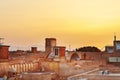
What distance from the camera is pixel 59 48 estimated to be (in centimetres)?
2856

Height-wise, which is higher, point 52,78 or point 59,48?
point 59,48

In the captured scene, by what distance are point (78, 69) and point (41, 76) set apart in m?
4.96

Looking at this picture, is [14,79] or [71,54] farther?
[71,54]

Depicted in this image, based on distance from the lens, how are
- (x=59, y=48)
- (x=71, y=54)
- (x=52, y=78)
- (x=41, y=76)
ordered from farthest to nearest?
(x=71, y=54) < (x=59, y=48) < (x=52, y=78) < (x=41, y=76)

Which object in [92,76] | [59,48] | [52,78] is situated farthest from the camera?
[59,48]

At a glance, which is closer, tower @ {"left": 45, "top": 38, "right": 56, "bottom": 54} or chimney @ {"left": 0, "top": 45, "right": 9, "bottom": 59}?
chimney @ {"left": 0, "top": 45, "right": 9, "bottom": 59}

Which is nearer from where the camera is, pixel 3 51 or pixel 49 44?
pixel 3 51

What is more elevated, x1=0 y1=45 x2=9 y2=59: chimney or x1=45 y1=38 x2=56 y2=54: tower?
x1=45 y1=38 x2=56 y2=54: tower

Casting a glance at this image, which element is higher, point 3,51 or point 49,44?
point 49,44

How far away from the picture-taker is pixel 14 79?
65.5ft

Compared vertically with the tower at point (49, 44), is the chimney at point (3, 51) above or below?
below

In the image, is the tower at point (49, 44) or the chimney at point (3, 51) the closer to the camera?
the chimney at point (3, 51)

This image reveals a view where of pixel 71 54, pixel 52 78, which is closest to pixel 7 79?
pixel 52 78

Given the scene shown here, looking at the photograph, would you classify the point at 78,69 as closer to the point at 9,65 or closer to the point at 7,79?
the point at 9,65
